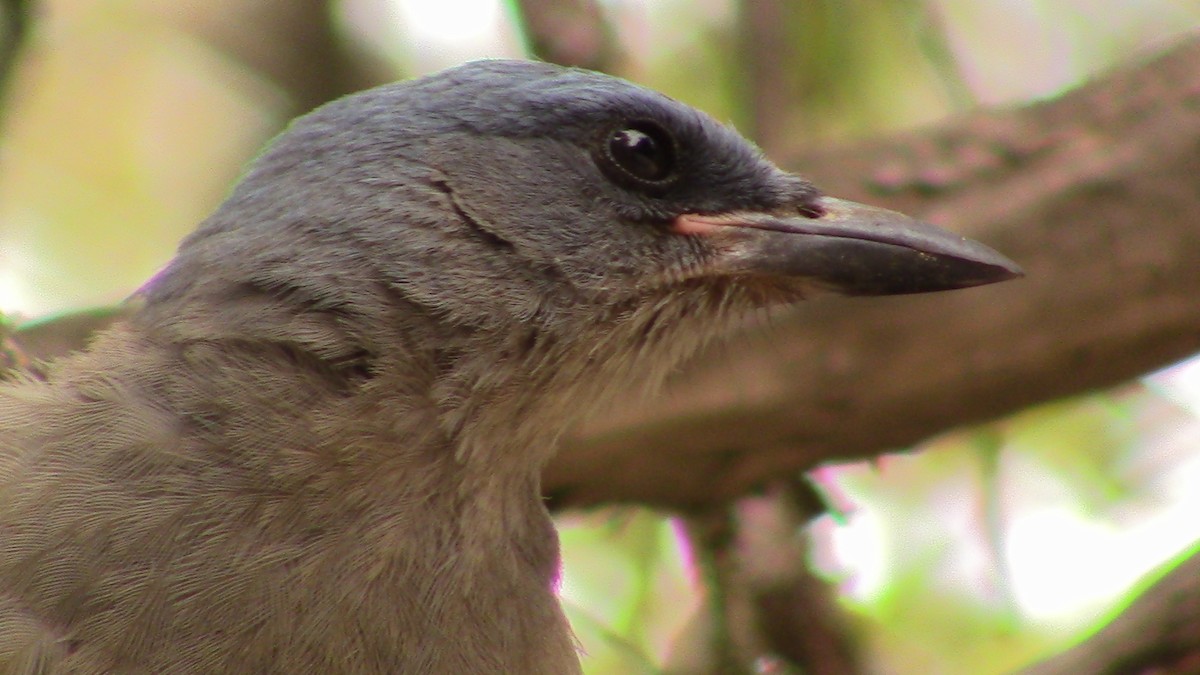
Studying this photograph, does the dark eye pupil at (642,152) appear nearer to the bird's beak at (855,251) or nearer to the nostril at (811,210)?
the bird's beak at (855,251)

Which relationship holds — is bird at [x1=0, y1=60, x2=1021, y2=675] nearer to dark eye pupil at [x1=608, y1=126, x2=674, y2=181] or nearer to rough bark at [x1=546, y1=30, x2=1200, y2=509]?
dark eye pupil at [x1=608, y1=126, x2=674, y2=181]

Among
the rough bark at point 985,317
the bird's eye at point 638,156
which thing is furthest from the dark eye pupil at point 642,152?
the rough bark at point 985,317

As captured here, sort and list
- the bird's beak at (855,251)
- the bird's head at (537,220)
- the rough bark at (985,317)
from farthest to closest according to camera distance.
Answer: the rough bark at (985,317) < the bird's beak at (855,251) < the bird's head at (537,220)

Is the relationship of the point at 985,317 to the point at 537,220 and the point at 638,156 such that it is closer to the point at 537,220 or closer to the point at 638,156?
the point at 638,156

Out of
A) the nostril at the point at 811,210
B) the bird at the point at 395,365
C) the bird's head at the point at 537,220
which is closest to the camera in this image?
the bird at the point at 395,365

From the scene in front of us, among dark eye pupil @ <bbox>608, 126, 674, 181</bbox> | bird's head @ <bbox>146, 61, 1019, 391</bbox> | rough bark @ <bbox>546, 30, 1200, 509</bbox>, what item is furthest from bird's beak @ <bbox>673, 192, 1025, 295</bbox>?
rough bark @ <bbox>546, 30, 1200, 509</bbox>

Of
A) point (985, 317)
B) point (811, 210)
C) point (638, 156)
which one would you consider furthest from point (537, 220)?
point (985, 317)

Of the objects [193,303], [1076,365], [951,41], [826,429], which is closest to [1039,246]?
[1076,365]

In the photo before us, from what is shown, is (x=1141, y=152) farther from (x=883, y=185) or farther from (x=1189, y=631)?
(x=1189, y=631)
